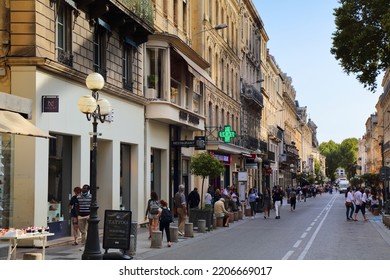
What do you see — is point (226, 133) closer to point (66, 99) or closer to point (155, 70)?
point (155, 70)

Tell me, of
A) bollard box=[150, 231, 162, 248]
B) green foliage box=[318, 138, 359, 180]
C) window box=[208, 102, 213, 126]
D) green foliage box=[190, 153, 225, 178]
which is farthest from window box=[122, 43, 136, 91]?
green foliage box=[318, 138, 359, 180]

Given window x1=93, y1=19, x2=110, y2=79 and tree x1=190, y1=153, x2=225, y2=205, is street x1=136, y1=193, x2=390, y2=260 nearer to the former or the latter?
tree x1=190, y1=153, x2=225, y2=205

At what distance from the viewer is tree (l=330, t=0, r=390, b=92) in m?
24.0

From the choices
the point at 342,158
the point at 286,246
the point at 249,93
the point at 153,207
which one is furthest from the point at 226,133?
the point at 342,158

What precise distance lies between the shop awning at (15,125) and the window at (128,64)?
9691mm

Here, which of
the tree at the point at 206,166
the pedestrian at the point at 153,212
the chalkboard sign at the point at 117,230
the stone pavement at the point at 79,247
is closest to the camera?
the chalkboard sign at the point at 117,230

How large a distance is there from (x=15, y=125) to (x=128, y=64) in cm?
1122

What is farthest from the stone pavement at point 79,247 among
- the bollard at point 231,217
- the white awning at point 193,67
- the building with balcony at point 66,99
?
the white awning at point 193,67

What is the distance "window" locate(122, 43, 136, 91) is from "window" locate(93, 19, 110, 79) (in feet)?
7.56

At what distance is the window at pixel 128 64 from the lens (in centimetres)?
2501

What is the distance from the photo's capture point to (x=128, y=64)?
25.4 m

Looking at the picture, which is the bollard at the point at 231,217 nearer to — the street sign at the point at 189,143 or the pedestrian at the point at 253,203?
the street sign at the point at 189,143
